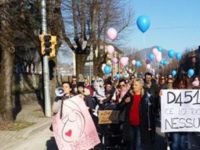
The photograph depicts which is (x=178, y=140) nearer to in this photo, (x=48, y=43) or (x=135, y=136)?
(x=135, y=136)

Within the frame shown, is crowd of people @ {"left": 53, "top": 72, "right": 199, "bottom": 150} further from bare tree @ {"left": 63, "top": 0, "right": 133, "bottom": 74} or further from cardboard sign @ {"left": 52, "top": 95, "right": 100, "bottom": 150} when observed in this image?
bare tree @ {"left": 63, "top": 0, "right": 133, "bottom": 74}

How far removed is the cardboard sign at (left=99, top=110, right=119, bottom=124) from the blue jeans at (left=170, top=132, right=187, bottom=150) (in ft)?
4.47

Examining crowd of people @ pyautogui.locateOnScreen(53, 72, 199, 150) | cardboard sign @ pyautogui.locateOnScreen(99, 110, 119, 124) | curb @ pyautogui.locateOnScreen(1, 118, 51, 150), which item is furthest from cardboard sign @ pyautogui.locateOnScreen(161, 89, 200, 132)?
curb @ pyautogui.locateOnScreen(1, 118, 51, 150)

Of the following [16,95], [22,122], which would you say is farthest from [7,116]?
[16,95]

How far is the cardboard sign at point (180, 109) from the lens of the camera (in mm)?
10523

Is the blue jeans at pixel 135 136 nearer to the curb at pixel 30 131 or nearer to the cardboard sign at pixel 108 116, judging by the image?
the cardboard sign at pixel 108 116

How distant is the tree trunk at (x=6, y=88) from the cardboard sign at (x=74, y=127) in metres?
8.70

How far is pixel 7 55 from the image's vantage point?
734 inches

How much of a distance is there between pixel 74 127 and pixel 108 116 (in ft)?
4.83

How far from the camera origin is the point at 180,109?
10.7 metres

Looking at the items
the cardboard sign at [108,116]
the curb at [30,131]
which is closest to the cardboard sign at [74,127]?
the cardboard sign at [108,116]

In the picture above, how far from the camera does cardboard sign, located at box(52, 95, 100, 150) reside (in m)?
9.85

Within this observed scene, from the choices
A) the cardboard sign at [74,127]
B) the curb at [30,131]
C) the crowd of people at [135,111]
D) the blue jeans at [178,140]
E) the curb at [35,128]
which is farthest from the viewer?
the curb at [35,128]

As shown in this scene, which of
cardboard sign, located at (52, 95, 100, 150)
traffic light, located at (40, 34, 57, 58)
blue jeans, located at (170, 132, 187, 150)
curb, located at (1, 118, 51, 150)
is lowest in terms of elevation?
curb, located at (1, 118, 51, 150)
